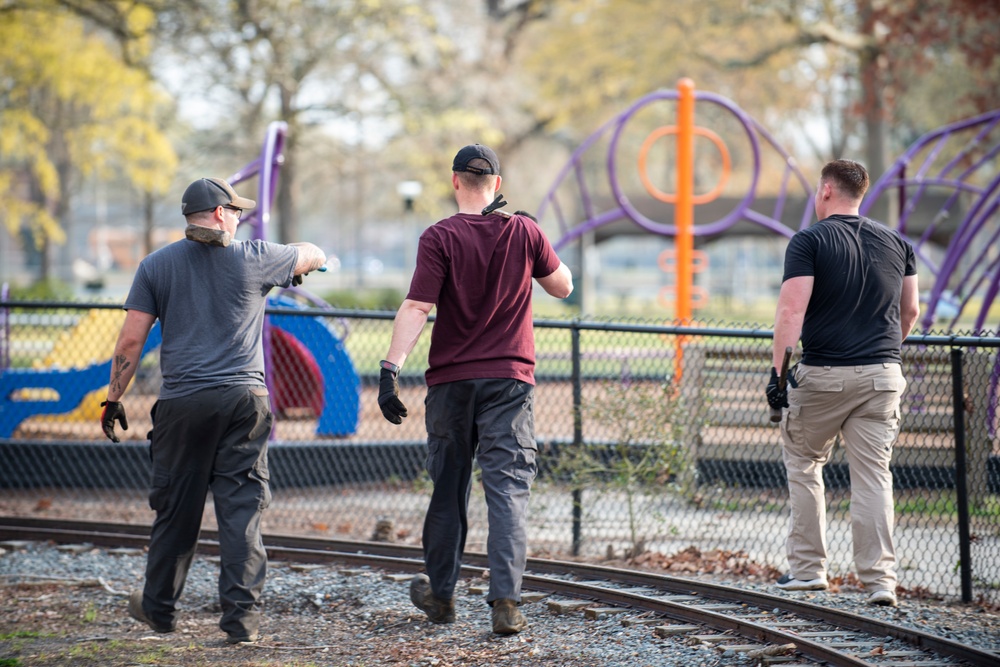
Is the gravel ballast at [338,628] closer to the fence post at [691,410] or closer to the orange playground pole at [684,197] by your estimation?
the fence post at [691,410]

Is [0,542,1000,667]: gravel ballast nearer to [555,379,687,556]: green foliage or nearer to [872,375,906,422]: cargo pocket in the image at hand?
[555,379,687,556]: green foliage

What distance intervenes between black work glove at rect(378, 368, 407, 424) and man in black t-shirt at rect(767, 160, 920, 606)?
1.74 m

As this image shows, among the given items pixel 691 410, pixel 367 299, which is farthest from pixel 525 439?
pixel 367 299

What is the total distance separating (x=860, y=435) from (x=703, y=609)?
1.10 m

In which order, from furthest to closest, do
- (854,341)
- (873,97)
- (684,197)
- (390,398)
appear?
(873,97) → (684,197) → (854,341) → (390,398)

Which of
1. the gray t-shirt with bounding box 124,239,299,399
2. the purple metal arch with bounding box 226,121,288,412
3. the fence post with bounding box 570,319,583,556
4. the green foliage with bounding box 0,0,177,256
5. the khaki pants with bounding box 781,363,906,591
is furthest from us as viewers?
the green foliage with bounding box 0,0,177,256

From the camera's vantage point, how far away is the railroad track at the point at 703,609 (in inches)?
179

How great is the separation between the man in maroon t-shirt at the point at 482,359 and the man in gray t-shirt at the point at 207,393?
628 millimetres

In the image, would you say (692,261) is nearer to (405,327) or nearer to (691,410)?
(691,410)

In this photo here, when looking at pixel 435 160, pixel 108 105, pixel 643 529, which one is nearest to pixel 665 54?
pixel 435 160

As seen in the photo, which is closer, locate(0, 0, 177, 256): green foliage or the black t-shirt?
the black t-shirt

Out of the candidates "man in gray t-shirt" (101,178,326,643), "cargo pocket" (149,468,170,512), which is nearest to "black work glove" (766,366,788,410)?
"man in gray t-shirt" (101,178,326,643)

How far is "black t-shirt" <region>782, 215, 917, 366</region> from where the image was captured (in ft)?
16.8

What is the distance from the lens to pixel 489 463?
4.84 meters
